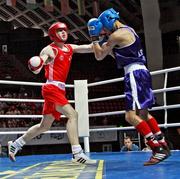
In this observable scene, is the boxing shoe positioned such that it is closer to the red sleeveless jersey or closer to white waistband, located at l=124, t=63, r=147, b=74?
white waistband, located at l=124, t=63, r=147, b=74

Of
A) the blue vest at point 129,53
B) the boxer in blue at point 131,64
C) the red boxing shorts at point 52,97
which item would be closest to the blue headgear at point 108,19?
the boxer in blue at point 131,64

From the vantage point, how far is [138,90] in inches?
106

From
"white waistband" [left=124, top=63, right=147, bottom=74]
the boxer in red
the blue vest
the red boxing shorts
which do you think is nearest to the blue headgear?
the blue vest

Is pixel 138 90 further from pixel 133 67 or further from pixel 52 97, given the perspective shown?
pixel 52 97

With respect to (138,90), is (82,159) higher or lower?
lower

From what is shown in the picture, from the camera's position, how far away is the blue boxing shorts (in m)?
2.71

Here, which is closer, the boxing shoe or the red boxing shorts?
the boxing shoe

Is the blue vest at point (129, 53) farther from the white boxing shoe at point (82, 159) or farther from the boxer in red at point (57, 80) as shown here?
the white boxing shoe at point (82, 159)

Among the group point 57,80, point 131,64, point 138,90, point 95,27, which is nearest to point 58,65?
point 57,80

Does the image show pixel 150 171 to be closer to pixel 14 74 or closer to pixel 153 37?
pixel 153 37

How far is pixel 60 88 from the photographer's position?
321cm

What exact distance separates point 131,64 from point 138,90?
213mm

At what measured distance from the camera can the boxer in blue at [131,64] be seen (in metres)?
2.68

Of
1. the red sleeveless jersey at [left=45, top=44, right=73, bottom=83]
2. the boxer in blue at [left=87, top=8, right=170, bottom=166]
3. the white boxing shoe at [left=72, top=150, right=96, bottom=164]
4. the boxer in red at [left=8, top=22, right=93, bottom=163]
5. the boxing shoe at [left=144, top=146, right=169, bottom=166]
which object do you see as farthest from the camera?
the red sleeveless jersey at [left=45, top=44, right=73, bottom=83]
